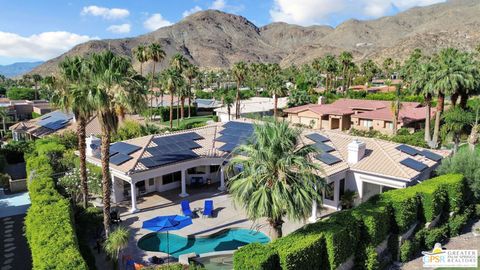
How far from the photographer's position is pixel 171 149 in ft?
88.5

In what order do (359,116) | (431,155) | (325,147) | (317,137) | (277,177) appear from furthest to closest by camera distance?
1. (359,116)
2. (317,137)
3. (325,147)
4. (431,155)
5. (277,177)

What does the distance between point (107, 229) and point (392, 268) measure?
47.3ft

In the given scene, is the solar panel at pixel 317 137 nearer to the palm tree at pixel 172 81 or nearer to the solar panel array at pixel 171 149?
the solar panel array at pixel 171 149

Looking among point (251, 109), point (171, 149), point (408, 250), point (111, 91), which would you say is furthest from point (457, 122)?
A: point (251, 109)

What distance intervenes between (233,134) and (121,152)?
9.19 metres

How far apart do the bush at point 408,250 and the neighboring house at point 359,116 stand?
107 ft

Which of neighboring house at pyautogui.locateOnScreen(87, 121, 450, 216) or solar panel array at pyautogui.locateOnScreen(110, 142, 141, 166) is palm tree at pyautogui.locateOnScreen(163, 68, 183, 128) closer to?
neighboring house at pyautogui.locateOnScreen(87, 121, 450, 216)

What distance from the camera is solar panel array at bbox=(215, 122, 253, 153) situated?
28.3 meters

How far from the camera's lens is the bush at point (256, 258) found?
12.9 meters

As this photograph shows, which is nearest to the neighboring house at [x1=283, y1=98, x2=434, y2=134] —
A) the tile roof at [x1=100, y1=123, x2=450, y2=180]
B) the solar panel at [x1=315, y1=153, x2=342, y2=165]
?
the tile roof at [x1=100, y1=123, x2=450, y2=180]

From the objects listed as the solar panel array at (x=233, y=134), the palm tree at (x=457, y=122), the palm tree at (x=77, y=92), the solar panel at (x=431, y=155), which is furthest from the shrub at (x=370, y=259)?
the palm tree at (x=457, y=122)

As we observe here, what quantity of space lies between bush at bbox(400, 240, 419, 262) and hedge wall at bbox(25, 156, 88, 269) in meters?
14.9

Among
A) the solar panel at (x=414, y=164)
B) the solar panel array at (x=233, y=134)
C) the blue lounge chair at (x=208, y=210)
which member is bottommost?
the blue lounge chair at (x=208, y=210)

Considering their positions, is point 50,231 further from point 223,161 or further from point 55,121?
point 55,121
